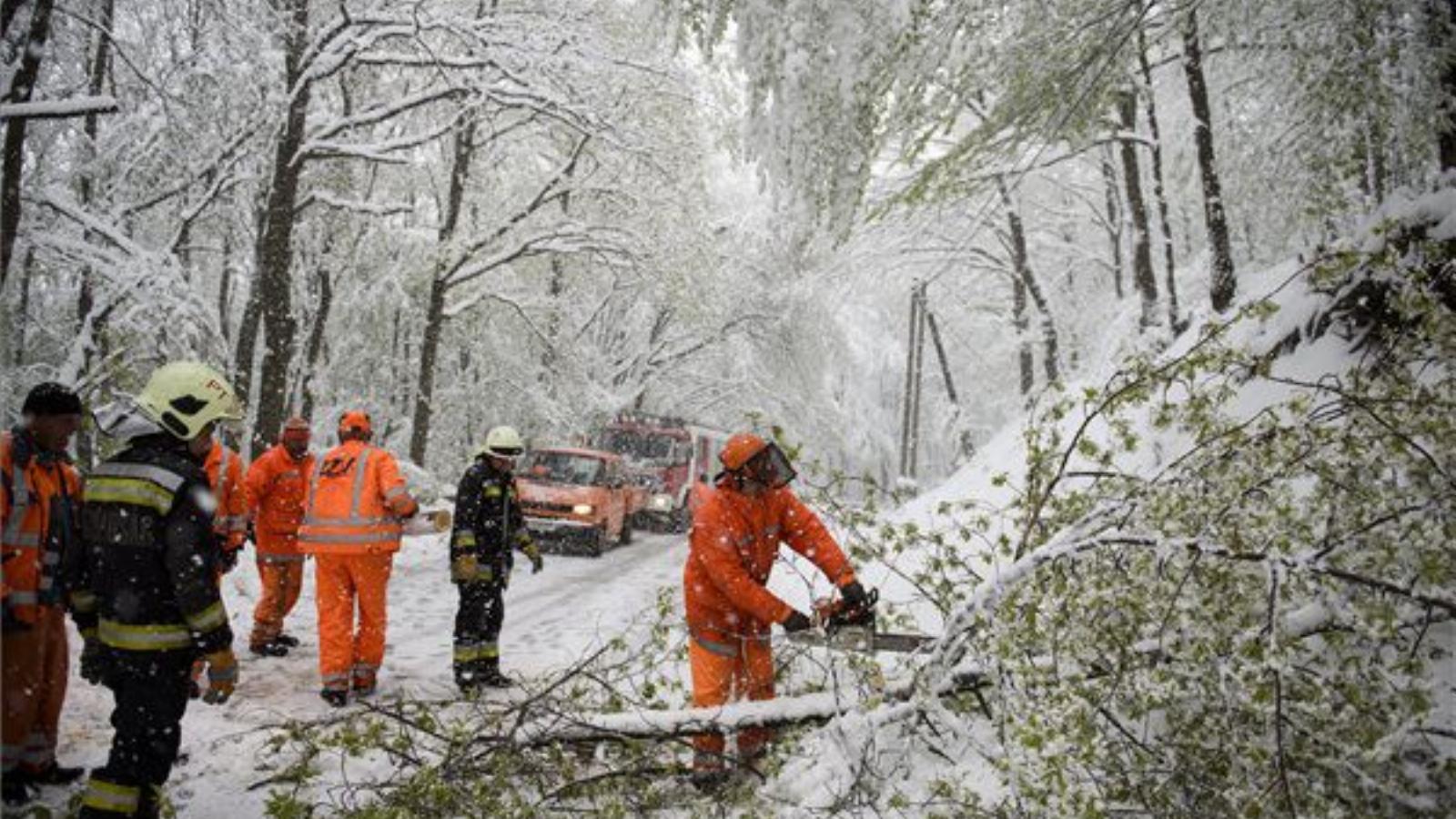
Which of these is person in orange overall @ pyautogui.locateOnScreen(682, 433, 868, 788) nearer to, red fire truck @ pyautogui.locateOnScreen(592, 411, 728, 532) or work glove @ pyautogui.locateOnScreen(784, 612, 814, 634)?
work glove @ pyautogui.locateOnScreen(784, 612, 814, 634)

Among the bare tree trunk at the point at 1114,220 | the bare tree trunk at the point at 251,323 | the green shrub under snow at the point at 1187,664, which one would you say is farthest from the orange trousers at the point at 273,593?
the bare tree trunk at the point at 1114,220

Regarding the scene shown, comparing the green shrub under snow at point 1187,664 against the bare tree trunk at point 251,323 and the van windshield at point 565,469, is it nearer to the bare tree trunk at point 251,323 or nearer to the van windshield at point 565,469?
the van windshield at point 565,469

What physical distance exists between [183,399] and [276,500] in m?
3.43

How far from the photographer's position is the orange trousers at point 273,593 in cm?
649

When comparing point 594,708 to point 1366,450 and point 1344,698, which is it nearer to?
point 1344,698

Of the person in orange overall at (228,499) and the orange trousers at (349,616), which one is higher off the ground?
the person in orange overall at (228,499)

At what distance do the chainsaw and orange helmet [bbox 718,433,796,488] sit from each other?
0.63 m

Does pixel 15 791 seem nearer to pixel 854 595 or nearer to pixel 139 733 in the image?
pixel 139 733

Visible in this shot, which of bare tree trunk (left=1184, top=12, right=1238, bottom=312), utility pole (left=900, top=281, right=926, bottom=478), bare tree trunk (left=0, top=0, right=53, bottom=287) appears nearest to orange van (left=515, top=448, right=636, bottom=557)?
bare tree trunk (left=0, top=0, right=53, bottom=287)

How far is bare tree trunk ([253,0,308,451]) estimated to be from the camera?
35.5 feet

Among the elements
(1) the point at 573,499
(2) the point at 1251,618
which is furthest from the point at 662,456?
(2) the point at 1251,618

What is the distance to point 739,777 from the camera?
4.00m

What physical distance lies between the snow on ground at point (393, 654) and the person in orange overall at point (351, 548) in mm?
274

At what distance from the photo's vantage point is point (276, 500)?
6.55 metres
